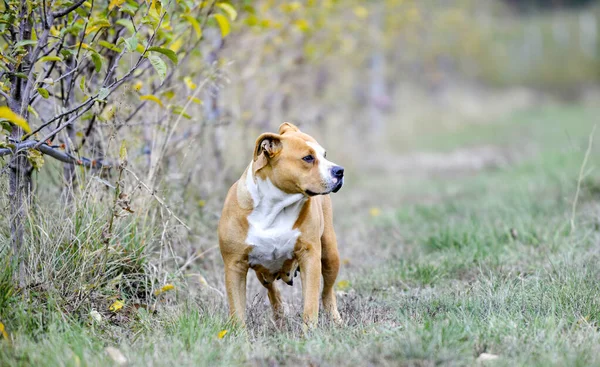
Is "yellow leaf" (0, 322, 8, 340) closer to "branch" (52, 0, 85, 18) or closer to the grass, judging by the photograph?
the grass

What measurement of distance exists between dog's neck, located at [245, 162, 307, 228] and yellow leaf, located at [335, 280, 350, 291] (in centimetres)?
133

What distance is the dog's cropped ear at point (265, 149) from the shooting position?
167 inches

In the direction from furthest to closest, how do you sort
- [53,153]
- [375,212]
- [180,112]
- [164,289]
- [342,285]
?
1. [375,212]
2. [342,285]
3. [180,112]
4. [53,153]
5. [164,289]

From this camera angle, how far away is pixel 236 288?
168 inches

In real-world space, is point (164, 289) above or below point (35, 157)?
below

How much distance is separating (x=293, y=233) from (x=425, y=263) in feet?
5.20

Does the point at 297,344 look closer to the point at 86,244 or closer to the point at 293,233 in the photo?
the point at 293,233

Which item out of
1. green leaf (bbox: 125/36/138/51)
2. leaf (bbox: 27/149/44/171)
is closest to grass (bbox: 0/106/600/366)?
leaf (bbox: 27/149/44/171)

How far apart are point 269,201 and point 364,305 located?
3.19ft

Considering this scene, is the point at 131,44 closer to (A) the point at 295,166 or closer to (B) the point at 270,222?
(A) the point at 295,166

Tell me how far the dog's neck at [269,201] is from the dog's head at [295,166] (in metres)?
0.04

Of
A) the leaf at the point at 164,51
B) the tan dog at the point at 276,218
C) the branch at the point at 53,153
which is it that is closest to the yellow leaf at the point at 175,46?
the branch at the point at 53,153

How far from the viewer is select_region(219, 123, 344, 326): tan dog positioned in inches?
166

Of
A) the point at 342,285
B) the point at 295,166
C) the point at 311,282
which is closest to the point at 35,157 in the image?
the point at 295,166
